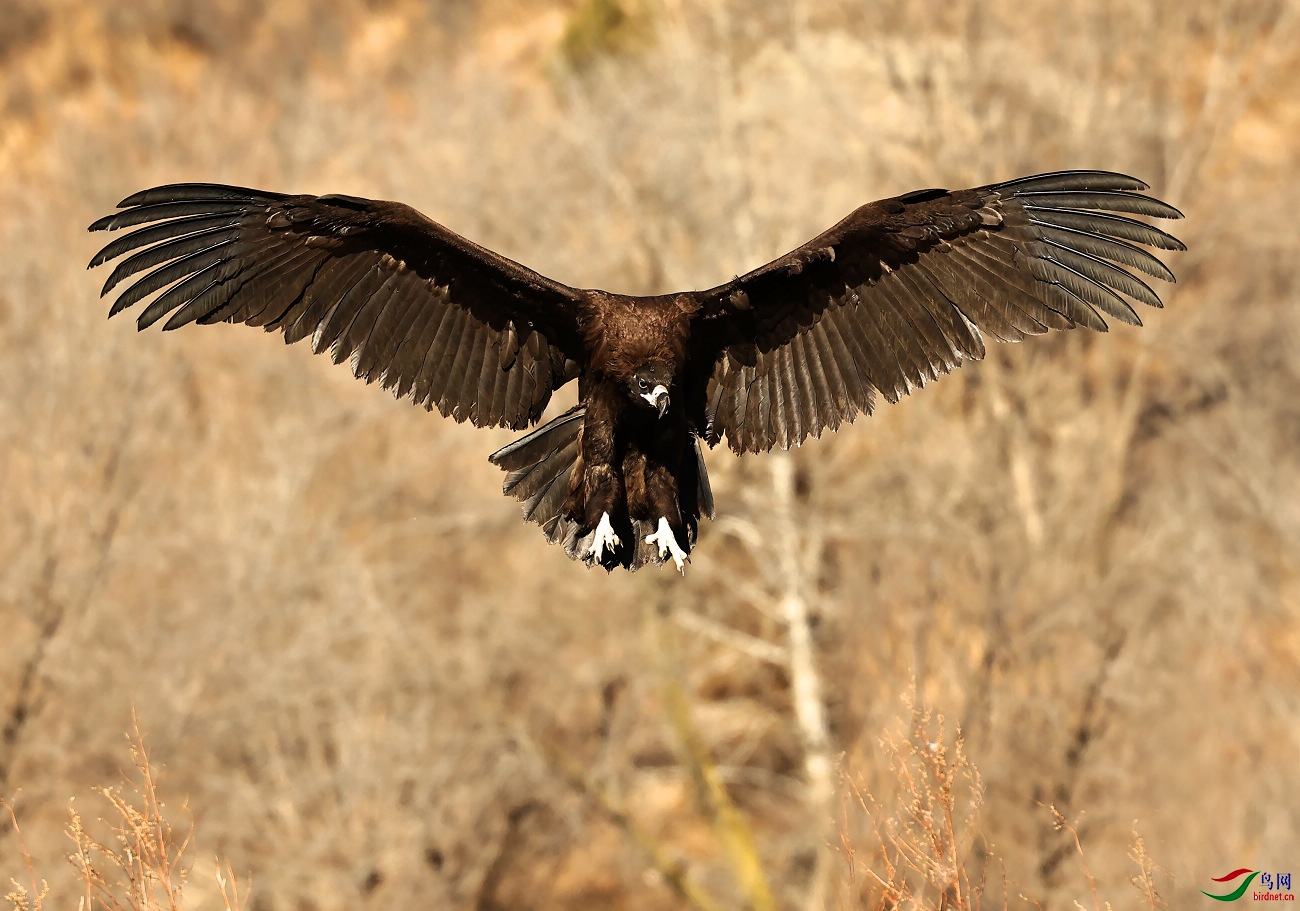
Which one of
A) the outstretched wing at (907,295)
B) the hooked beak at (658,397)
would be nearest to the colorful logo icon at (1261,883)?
the outstretched wing at (907,295)

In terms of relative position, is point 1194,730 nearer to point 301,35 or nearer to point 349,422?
point 349,422

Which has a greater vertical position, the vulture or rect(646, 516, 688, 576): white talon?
the vulture

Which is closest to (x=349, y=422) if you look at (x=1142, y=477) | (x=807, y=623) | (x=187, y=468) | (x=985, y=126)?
(x=187, y=468)

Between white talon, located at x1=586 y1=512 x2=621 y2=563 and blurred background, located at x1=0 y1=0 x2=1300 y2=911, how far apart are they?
7256mm

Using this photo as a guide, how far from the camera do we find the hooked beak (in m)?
5.82

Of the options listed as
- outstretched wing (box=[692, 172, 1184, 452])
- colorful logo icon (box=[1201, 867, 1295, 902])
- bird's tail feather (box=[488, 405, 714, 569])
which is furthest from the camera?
colorful logo icon (box=[1201, 867, 1295, 902])

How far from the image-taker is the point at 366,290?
6289 millimetres

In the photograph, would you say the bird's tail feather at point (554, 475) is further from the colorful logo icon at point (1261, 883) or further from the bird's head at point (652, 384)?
the colorful logo icon at point (1261, 883)

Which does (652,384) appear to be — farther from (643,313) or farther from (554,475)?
(554,475)

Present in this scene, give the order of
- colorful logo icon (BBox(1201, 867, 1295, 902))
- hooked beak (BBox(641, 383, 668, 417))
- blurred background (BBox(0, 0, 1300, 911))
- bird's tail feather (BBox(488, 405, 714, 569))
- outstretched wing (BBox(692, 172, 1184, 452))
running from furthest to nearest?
blurred background (BBox(0, 0, 1300, 911)), colorful logo icon (BBox(1201, 867, 1295, 902)), bird's tail feather (BBox(488, 405, 714, 569)), outstretched wing (BBox(692, 172, 1184, 452)), hooked beak (BBox(641, 383, 668, 417))

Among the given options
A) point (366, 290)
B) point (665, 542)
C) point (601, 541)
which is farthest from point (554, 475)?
point (366, 290)

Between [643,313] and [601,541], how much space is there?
1.01 meters

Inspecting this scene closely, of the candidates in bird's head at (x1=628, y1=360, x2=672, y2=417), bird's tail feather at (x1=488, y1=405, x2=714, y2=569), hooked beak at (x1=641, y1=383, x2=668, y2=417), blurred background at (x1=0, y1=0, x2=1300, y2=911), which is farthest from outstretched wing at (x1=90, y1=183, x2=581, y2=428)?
blurred background at (x1=0, y1=0, x2=1300, y2=911)

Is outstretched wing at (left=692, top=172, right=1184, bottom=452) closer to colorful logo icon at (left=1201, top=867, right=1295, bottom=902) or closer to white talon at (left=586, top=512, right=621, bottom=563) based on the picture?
white talon at (left=586, top=512, right=621, bottom=563)
